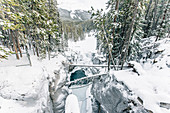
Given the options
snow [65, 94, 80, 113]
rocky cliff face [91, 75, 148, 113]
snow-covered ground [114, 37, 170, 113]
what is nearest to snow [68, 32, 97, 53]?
rocky cliff face [91, 75, 148, 113]

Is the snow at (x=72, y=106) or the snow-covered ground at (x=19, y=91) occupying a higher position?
the snow at (x=72, y=106)

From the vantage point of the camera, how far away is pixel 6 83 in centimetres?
587

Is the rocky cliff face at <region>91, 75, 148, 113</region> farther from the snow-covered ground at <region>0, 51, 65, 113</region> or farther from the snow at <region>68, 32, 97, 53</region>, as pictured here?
the snow at <region>68, 32, 97, 53</region>

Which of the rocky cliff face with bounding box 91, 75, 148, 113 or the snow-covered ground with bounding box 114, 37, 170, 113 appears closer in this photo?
the snow-covered ground with bounding box 114, 37, 170, 113

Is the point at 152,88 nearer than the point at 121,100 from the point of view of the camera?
Yes

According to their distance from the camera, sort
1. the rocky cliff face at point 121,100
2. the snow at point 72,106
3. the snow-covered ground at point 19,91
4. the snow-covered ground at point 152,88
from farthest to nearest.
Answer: the rocky cliff face at point 121,100 → the snow-covered ground at point 19,91 → the snow-covered ground at point 152,88 → the snow at point 72,106

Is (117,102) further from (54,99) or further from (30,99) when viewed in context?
(54,99)

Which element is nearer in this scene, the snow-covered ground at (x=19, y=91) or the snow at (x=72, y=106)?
the snow at (x=72, y=106)

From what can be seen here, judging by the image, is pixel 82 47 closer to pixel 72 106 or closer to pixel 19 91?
pixel 19 91

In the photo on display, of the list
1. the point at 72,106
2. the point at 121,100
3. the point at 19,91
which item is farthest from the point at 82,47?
the point at 72,106

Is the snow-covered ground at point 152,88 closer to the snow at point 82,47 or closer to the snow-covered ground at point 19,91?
the snow-covered ground at point 19,91

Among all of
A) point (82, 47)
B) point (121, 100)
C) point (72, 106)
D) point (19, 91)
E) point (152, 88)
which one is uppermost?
point (82, 47)

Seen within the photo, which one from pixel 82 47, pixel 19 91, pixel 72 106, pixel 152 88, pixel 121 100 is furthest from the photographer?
pixel 82 47

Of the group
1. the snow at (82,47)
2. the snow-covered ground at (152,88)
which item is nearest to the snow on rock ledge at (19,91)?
the snow-covered ground at (152,88)
